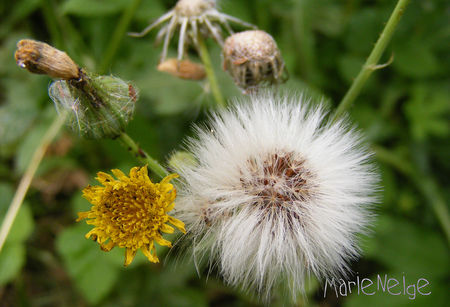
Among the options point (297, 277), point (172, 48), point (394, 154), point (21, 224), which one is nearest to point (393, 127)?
point (394, 154)

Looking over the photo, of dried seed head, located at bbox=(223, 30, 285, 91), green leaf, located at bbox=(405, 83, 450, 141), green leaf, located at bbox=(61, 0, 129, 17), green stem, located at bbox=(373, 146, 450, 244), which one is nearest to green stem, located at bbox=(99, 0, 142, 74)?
green leaf, located at bbox=(61, 0, 129, 17)

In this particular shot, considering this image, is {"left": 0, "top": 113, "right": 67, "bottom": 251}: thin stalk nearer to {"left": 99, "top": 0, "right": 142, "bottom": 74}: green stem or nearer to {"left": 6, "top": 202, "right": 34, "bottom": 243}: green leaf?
{"left": 6, "top": 202, "right": 34, "bottom": 243}: green leaf

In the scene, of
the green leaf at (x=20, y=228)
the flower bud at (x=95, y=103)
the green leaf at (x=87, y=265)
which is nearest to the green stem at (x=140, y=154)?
the flower bud at (x=95, y=103)

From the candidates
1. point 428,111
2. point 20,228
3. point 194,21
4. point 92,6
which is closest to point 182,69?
point 194,21

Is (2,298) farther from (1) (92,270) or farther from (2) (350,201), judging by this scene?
(2) (350,201)

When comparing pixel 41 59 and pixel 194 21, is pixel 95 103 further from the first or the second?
pixel 194 21
